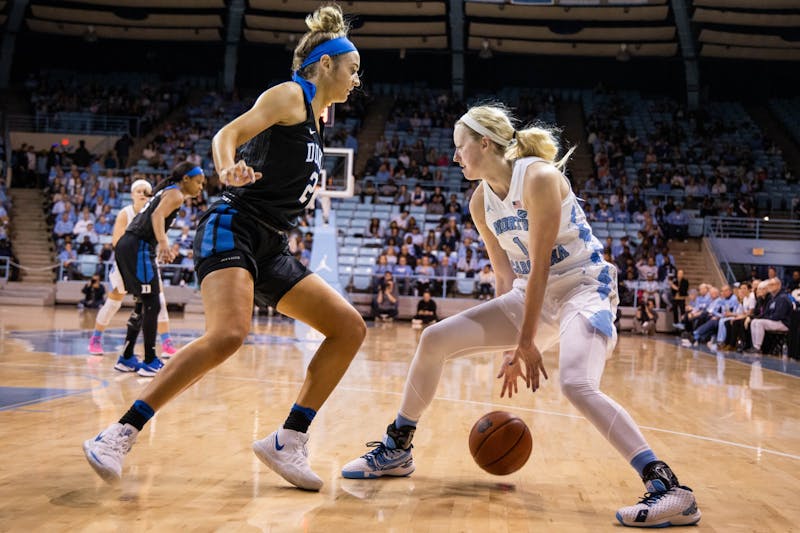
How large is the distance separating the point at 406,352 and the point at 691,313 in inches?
317

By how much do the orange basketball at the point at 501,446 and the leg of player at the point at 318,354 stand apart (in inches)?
27.4

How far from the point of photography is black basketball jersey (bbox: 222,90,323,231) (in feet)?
11.3

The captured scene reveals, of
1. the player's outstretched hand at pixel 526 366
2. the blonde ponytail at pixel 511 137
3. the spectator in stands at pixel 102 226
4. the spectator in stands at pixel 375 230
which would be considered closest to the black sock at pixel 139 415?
the player's outstretched hand at pixel 526 366

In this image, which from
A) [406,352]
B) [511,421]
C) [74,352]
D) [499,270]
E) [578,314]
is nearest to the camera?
[578,314]

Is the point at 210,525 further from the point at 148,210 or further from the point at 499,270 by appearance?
the point at 148,210

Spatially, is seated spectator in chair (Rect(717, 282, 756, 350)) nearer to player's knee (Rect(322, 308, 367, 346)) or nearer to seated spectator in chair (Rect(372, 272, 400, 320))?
seated spectator in chair (Rect(372, 272, 400, 320))

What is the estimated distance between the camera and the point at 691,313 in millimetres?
16062

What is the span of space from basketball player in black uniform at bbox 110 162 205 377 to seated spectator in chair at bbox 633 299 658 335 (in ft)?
40.9

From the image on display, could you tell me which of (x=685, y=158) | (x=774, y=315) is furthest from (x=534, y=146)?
(x=685, y=158)

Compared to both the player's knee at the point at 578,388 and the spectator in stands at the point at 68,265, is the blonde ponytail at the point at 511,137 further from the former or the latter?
the spectator in stands at the point at 68,265

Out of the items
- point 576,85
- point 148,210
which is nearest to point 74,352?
point 148,210

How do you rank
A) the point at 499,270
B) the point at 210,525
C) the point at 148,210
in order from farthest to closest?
the point at 148,210, the point at 499,270, the point at 210,525

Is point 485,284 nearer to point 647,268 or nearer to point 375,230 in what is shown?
point 375,230

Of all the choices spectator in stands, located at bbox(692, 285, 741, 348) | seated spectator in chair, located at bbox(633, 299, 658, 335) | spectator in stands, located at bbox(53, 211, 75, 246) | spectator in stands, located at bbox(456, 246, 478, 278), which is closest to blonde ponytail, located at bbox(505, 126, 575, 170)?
spectator in stands, located at bbox(692, 285, 741, 348)
